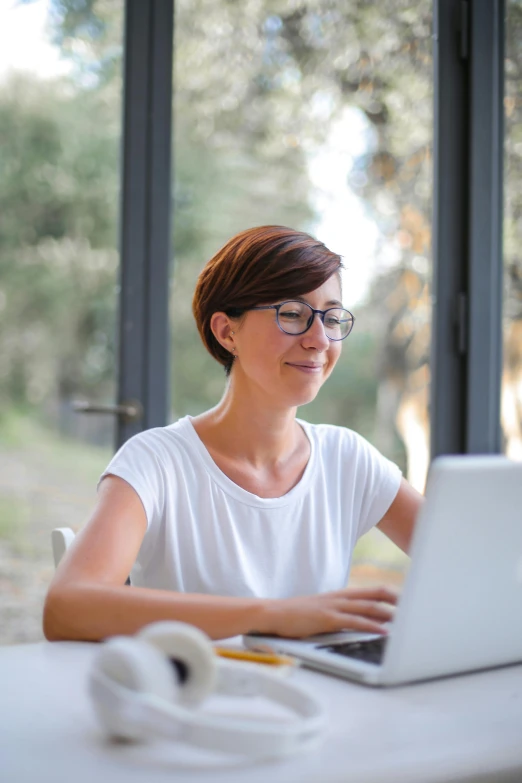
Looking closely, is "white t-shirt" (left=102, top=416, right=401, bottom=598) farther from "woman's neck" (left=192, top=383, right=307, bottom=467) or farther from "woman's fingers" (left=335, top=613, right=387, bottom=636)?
"woman's fingers" (left=335, top=613, right=387, bottom=636)

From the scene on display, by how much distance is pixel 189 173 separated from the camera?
268 cm

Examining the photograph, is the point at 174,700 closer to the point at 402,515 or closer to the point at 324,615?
the point at 324,615

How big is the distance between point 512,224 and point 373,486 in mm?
1547

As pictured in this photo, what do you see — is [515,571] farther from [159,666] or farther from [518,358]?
[518,358]

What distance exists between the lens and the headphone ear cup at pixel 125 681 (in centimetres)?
77

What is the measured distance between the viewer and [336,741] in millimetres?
819

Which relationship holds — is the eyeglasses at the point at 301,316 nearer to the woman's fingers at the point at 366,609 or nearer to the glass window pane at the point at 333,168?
the woman's fingers at the point at 366,609

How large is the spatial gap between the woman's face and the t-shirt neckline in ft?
0.46

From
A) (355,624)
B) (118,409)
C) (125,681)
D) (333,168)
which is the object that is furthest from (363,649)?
(333,168)

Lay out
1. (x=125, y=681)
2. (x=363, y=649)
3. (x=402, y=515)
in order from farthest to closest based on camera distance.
A: (x=402, y=515)
(x=363, y=649)
(x=125, y=681)

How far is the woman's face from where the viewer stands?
1.60 metres

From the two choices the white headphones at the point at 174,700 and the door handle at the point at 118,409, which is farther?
the door handle at the point at 118,409

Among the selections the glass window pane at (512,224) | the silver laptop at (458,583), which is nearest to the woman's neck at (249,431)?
the silver laptop at (458,583)

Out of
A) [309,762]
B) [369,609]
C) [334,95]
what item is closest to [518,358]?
[334,95]
